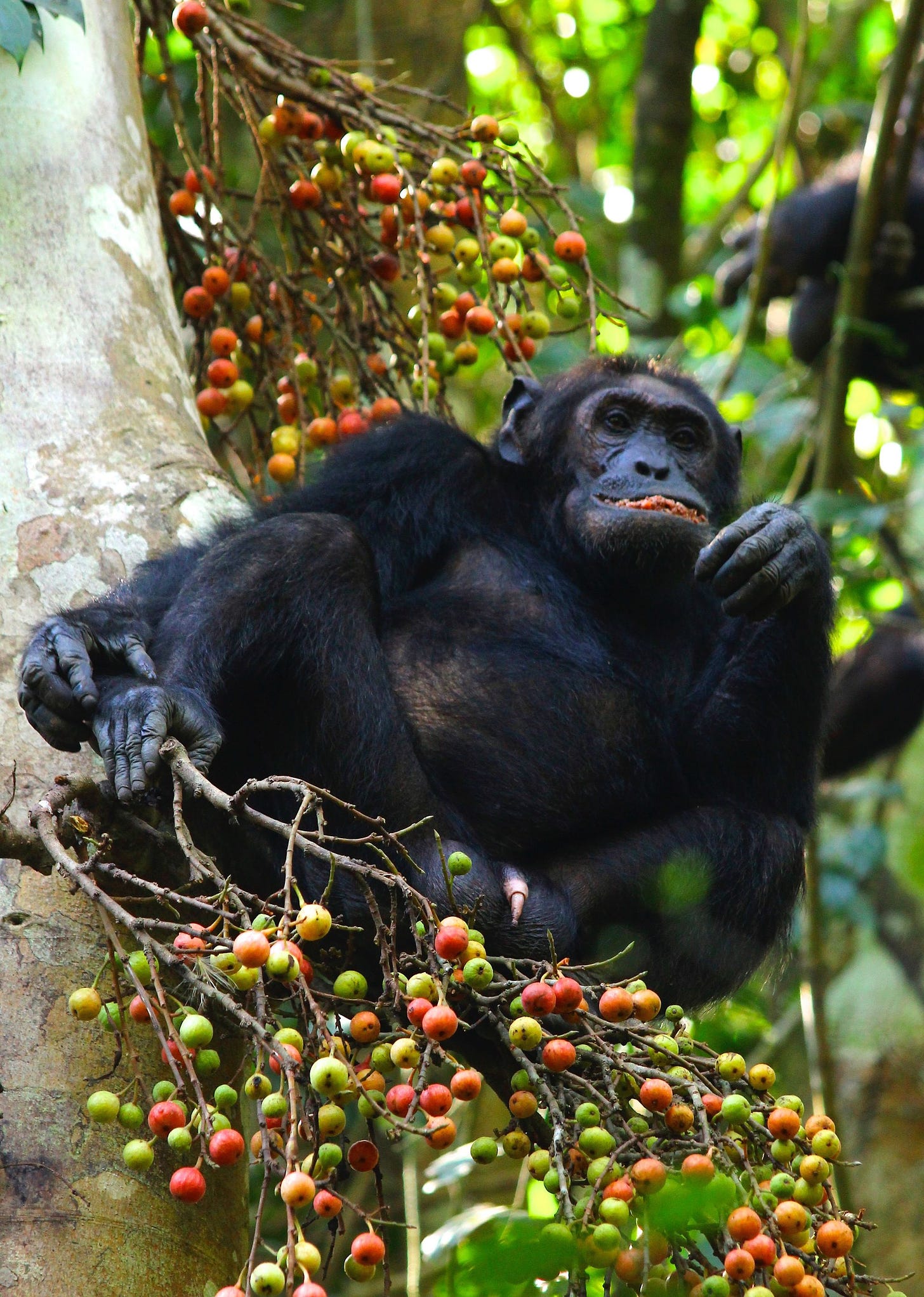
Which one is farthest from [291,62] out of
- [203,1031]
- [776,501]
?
[203,1031]

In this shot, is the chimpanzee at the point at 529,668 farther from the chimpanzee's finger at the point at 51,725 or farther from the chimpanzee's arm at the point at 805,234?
the chimpanzee's arm at the point at 805,234

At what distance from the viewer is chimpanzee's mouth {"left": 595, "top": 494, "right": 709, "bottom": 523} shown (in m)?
3.40

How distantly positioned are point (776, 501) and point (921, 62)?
4196mm

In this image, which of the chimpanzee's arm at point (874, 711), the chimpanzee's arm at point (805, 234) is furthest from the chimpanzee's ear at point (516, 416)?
the chimpanzee's arm at point (805, 234)

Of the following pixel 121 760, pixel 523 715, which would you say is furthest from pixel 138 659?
pixel 523 715

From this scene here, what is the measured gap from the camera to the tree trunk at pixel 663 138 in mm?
7555

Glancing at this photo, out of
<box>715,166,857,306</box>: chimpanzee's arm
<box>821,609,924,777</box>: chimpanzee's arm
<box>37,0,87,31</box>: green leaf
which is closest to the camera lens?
<box>37,0,87,31</box>: green leaf

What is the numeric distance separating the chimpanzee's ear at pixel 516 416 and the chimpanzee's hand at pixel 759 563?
794 mm

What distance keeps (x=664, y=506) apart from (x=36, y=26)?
1843 mm

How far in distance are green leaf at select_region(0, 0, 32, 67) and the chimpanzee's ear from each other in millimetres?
1410

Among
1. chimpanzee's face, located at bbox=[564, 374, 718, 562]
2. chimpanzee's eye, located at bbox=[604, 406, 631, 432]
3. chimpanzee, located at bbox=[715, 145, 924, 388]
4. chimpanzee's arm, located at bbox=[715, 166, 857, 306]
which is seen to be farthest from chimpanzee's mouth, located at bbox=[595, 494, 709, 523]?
chimpanzee's arm, located at bbox=[715, 166, 857, 306]

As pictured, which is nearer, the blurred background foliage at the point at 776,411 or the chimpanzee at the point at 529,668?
the chimpanzee at the point at 529,668

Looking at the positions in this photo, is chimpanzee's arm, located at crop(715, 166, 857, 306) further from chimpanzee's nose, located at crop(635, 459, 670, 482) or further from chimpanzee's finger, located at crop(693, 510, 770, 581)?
chimpanzee's finger, located at crop(693, 510, 770, 581)

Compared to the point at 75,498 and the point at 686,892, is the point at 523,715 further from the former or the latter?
the point at 75,498
